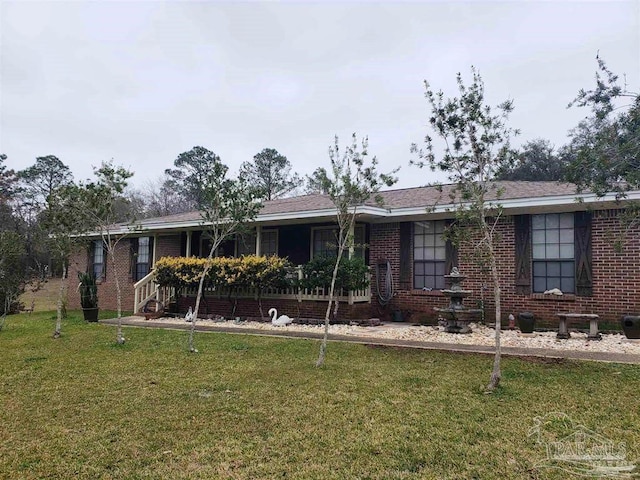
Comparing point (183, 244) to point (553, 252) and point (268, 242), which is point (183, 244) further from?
point (553, 252)

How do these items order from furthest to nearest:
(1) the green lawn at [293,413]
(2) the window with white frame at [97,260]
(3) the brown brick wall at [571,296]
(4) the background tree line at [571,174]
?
(2) the window with white frame at [97,260] < (3) the brown brick wall at [571,296] < (4) the background tree line at [571,174] < (1) the green lawn at [293,413]

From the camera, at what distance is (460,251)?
11398mm

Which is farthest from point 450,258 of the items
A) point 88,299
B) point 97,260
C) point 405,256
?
point 97,260

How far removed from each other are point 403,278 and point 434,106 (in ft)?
22.5

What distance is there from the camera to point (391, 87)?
51.5 ft

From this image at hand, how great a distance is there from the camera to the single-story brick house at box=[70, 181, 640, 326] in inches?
385

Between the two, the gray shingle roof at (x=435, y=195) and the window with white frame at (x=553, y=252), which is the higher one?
the gray shingle roof at (x=435, y=195)

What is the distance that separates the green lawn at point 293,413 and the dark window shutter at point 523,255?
4.16 metres

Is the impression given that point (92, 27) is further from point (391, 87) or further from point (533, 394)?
point (533, 394)

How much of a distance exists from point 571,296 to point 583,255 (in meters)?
0.92

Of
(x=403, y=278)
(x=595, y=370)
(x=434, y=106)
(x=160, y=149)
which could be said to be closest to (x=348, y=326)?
(x=403, y=278)

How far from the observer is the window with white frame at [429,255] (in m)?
11.9

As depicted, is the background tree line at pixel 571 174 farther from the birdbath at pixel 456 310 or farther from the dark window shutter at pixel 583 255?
the birdbath at pixel 456 310

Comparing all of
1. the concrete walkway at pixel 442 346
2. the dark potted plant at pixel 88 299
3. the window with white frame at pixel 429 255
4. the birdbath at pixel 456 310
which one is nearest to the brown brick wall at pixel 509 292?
the window with white frame at pixel 429 255
